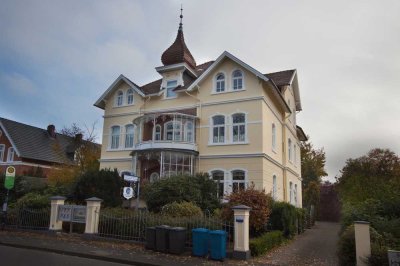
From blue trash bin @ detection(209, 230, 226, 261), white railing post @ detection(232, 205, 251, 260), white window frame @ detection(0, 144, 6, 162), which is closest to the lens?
blue trash bin @ detection(209, 230, 226, 261)

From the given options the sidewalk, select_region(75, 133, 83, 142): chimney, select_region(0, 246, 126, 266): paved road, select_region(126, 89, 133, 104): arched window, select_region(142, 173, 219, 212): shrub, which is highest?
select_region(126, 89, 133, 104): arched window

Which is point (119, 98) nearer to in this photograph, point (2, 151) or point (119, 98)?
point (119, 98)

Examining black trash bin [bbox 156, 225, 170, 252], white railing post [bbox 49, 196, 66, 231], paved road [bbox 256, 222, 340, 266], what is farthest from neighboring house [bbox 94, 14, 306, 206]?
black trash bin [bbox 156, 225, 170, 252]

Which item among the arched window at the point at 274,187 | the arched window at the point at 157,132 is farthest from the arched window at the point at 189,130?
the arched window at the point at 274,187

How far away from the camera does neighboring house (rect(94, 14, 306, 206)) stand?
22.7m

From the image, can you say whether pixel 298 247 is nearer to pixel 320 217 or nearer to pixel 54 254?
pixel 54 254

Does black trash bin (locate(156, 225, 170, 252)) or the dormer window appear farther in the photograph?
the dormer window

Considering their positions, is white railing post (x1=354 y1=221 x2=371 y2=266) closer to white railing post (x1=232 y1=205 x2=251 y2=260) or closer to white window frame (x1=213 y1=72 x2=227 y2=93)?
white railing post (x1=232 y1=205 x2=251 y2=260)

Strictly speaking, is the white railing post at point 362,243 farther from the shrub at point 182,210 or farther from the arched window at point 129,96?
the arched window at point 129,96

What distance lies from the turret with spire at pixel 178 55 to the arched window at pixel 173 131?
4868 millimetres

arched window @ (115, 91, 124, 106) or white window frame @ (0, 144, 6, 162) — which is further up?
arched window @ (115, 91, 124, 106)

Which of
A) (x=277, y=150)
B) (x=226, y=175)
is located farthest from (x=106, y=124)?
(x=277, y=150)

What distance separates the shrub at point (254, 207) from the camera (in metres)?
14.3

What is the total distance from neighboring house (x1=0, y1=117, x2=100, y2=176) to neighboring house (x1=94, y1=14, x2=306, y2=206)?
47.3 ft
